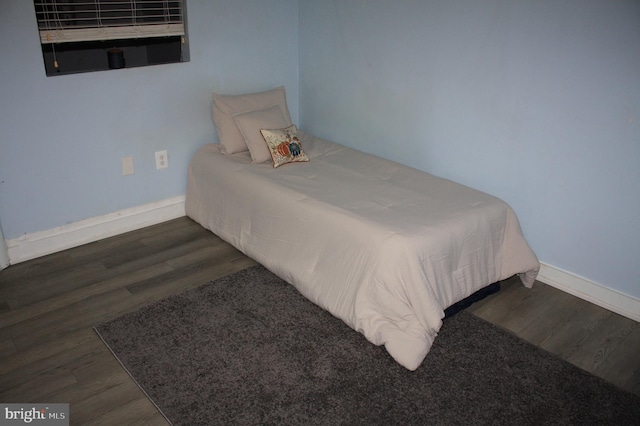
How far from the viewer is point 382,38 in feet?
10.9

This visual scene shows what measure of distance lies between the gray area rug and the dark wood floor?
93 mm

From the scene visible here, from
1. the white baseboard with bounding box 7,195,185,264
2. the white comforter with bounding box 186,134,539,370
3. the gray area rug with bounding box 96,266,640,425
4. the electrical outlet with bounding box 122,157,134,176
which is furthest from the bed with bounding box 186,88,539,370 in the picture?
the electrical outlet with bounding box 122,157,134,176

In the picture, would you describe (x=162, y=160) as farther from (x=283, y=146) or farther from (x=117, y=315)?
(x=117, y=315)

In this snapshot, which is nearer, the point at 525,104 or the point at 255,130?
the point at 525,104

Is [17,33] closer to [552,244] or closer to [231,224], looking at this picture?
[231,224]

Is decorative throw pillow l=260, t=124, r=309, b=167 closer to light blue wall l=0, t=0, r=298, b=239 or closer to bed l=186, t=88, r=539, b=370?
bed l=186, t=88, r=539, b=370

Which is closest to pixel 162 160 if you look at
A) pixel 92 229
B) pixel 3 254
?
pixel 92 229

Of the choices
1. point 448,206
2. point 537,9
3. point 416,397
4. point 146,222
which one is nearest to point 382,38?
point 537,9

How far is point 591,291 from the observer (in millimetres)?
2756

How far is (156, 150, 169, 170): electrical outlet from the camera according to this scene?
3416 millimetres

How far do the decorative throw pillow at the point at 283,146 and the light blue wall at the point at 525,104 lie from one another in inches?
23.9

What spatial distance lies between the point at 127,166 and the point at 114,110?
36 cm

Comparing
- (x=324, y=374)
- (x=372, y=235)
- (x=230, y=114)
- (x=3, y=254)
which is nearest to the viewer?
(x=324, y=374)

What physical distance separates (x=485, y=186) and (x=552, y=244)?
486 millimetres
